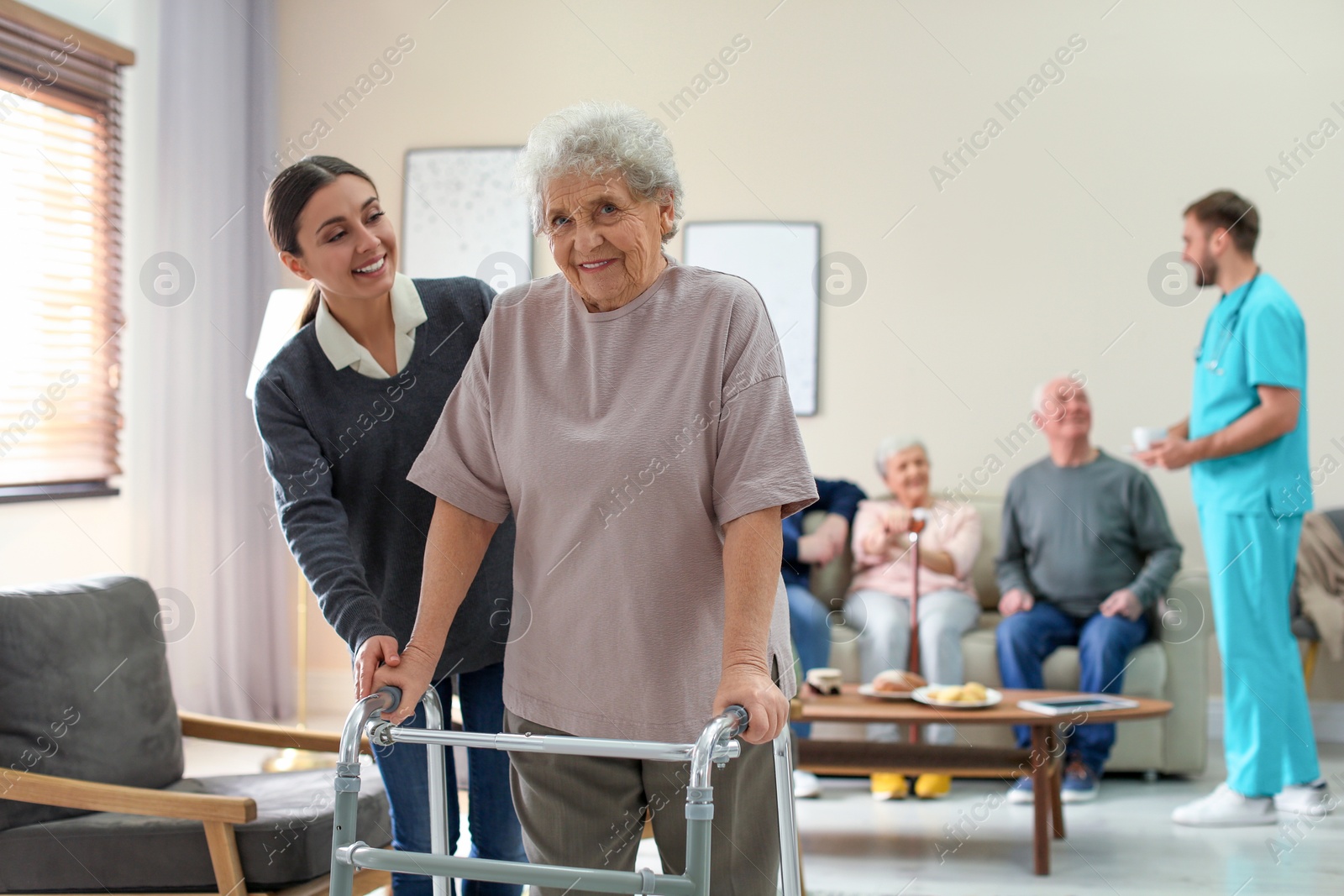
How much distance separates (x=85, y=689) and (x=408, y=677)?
109cm

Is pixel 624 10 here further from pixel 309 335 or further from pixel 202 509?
pixel 309 335

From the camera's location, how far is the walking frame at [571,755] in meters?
→ 1.02

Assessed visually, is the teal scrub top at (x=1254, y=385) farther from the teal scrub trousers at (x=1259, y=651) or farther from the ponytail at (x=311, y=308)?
the ponytail at (x=311, y=308)

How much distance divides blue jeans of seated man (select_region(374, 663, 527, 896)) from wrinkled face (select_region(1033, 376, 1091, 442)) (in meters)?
2.63

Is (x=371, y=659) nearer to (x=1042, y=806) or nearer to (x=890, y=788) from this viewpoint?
(x=1042, y=806)

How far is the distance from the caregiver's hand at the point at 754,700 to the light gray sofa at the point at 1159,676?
2.48 m

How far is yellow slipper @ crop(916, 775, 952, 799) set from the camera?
334 cm

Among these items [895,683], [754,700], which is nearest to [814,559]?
[895,683]

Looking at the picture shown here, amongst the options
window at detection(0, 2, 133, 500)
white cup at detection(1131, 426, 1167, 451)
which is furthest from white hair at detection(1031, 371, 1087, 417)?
window at detection(0, 2, 133, 500)

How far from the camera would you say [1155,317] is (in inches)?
168

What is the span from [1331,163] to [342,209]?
3906mm

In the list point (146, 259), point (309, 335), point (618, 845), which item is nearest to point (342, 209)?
point (309, 335)

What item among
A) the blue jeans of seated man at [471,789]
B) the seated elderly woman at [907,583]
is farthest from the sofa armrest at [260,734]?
the seated elderly woman at [907,583]

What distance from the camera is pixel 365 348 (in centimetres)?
160
